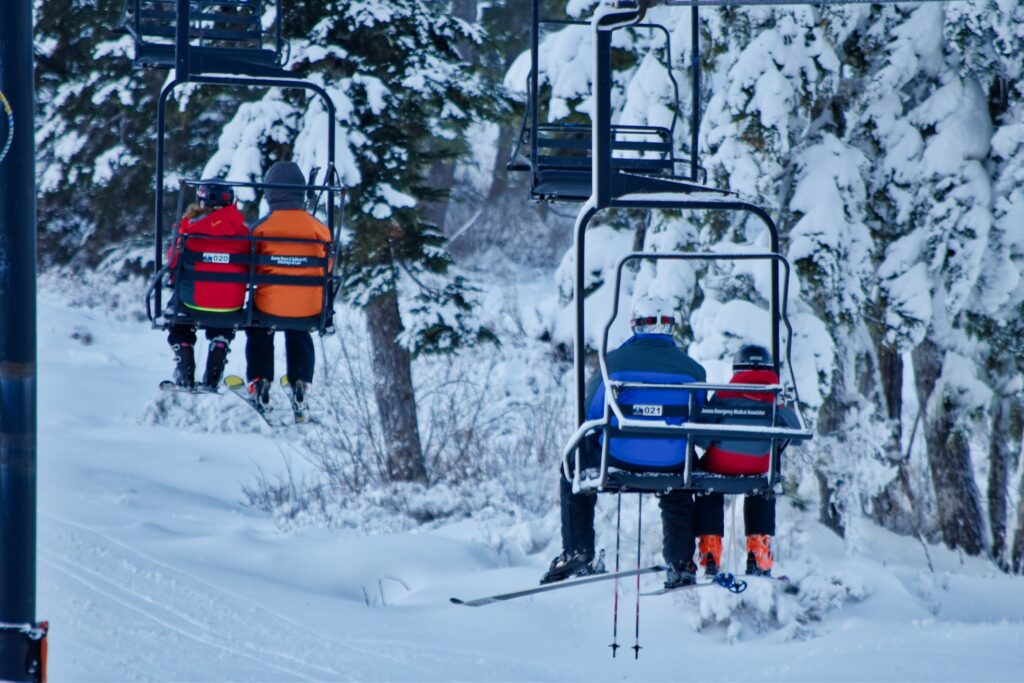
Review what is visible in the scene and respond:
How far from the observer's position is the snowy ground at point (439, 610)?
12805 mm

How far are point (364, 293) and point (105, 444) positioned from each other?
7089mm

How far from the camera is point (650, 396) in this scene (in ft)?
22.7

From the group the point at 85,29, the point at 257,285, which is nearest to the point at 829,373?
the point at 257,285

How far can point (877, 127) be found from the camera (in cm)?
1419

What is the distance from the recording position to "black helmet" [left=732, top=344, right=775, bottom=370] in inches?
287

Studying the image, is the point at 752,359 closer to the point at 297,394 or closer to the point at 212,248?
the point at 212,248

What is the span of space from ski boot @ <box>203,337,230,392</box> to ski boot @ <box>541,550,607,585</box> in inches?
113

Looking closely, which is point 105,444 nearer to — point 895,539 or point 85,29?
point 85,29

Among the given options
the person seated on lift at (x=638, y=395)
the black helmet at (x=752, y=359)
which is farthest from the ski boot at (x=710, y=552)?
the black helmet at (x=752, y=359)

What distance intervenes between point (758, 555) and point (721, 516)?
312mm

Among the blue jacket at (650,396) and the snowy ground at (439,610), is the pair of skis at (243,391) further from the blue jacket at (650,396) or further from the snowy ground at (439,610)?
the snowy ground at (439,610)

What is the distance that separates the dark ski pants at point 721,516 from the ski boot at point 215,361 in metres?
3.34

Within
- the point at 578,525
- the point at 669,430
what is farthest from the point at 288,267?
the point at 669,430

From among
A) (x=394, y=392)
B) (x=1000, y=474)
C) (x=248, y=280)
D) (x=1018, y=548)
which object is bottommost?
(x=1018, y=548)
